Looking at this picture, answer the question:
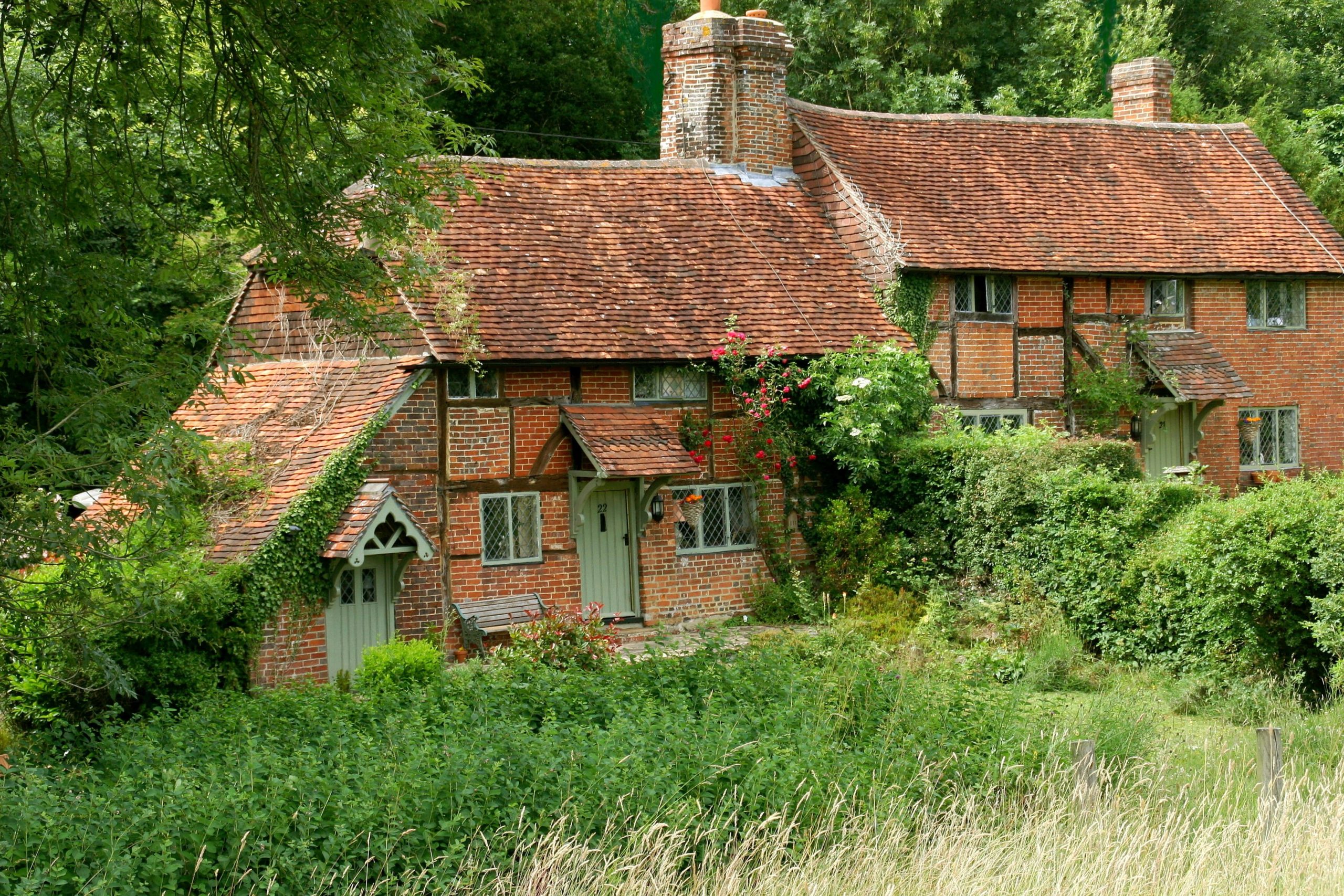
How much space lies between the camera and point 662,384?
17.7 m

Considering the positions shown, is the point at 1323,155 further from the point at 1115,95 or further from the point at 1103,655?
the point at 1103,655

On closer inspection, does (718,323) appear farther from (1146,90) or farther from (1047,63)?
(1047,63)

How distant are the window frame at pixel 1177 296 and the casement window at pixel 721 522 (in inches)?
297

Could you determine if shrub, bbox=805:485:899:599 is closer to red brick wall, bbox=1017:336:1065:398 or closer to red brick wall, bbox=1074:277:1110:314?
red brick wall, bbox=1017:336:1065:398

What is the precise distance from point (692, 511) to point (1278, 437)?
10.9 metres

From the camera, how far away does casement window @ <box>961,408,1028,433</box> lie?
20.1 meters

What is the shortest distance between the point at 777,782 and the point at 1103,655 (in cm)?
822

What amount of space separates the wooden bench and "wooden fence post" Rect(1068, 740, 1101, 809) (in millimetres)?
8300

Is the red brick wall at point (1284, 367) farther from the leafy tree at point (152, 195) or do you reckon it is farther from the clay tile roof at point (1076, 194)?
the leafy tree at point (152, 195)

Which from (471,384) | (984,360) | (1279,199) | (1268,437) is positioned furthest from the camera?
(1279,199)

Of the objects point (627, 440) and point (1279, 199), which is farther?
point (1279, 199)

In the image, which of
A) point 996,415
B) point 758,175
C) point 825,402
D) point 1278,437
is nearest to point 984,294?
point 996,415

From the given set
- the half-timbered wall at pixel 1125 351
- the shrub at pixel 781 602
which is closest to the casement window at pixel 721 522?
the shrub at pixel 781 602

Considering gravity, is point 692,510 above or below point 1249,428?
below
